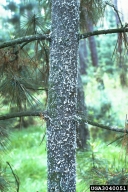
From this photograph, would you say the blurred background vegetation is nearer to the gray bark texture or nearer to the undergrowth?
the undergrowth

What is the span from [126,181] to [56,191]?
379mm

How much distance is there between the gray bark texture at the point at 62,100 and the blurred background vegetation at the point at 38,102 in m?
0.13

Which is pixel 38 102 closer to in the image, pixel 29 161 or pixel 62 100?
pixel 62 100

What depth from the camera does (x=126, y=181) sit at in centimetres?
163

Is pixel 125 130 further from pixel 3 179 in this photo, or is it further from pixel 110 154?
pixel 110 154

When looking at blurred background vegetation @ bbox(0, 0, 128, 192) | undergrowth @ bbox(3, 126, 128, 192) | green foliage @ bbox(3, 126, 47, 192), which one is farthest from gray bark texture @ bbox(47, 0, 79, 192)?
green foliage @ bbox(3, 126, 47, 192)

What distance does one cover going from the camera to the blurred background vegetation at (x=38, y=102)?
1.88 metres

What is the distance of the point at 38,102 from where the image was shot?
1912 millimetres

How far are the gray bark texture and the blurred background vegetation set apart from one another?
13 centimetres

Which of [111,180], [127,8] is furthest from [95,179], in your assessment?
[127,8]

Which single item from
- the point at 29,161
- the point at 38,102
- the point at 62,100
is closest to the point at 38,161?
the point at 29,161

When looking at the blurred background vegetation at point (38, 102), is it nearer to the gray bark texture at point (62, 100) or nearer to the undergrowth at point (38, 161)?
the undergrowth at point (38, 161)

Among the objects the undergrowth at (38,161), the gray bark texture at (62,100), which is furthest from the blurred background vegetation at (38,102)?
the gray bark texture at (62,100)

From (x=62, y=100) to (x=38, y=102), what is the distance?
1.39ft
